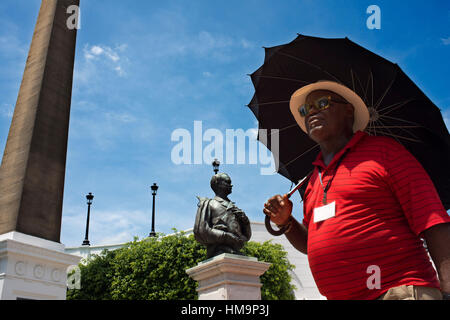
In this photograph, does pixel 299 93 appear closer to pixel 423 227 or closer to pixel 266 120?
pixel 266 120

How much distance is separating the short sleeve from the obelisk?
8.72 m

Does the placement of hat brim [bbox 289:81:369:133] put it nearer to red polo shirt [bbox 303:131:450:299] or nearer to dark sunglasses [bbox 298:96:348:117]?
dark sunglasses [bbox 298:96:348:117]

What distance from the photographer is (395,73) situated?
3.19m

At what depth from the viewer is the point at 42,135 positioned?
34.4 ft

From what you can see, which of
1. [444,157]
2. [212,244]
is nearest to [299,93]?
[444,157]

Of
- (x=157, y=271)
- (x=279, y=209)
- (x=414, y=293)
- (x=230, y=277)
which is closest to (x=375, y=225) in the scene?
(x=414, y=293)

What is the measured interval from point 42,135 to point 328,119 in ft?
30.1

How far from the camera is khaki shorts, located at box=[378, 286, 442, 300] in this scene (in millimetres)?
2059

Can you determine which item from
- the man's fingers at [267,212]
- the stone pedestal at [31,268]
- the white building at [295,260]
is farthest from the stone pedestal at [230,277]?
the white building at [295,260]

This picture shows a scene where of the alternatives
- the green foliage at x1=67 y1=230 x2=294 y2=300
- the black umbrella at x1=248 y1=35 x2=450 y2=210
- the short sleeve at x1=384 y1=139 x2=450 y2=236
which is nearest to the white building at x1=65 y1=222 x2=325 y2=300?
the green foliage at x1=67 y1=230 x2=294 y2=300

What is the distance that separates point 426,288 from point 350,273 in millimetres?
377

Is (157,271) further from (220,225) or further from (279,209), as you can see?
(279,209)

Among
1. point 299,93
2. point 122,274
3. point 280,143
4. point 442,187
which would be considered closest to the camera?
point 299,93
